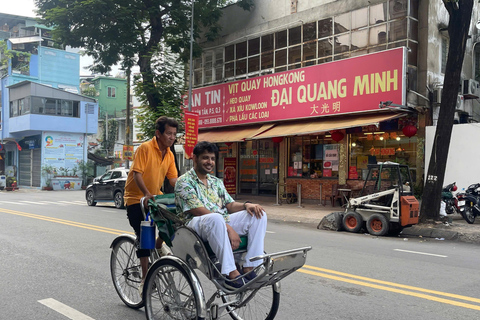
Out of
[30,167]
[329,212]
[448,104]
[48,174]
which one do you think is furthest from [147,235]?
[30,167]

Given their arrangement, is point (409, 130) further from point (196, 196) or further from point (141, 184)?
point (196, 196)

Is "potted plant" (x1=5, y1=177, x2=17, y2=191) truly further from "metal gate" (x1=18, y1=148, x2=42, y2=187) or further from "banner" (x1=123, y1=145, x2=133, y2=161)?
"banner" (x1=123, y1=145, x2=133, y2=161)

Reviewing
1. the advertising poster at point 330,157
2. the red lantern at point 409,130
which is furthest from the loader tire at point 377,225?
the advertising poster at point 330,157

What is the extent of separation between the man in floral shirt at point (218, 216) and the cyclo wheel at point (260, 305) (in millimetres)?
293

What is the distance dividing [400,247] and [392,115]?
21.8 feet

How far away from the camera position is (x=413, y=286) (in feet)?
18.4

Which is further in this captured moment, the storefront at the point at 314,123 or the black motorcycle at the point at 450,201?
the storefront at the point at 314,123

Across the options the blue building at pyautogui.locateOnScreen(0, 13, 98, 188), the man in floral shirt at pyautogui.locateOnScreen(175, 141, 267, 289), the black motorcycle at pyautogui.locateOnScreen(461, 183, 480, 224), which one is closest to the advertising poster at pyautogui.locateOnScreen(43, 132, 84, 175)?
the blue building at pyautogui.locateOnScreen(0, 13, 98, 188)

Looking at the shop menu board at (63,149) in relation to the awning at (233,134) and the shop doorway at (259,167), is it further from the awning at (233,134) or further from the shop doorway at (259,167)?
the shop doorway at (259,167)

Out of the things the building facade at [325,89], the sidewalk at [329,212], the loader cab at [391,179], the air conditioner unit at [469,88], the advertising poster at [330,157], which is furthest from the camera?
the advertising poster at [330,157]

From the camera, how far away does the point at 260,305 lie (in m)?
4.04

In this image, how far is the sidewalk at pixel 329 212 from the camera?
10.4m

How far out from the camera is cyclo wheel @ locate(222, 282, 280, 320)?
148 inches

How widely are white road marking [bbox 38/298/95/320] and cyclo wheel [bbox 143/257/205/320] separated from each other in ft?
2.80
